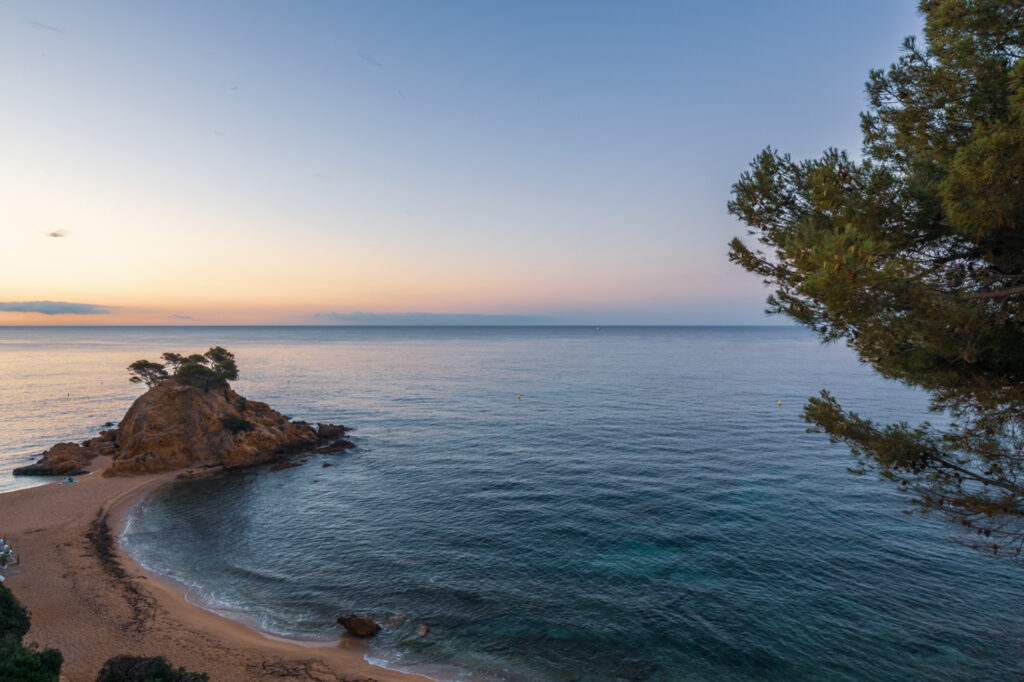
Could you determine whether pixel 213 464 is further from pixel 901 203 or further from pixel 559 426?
pixel 901 203

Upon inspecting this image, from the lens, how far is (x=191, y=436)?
51.3m

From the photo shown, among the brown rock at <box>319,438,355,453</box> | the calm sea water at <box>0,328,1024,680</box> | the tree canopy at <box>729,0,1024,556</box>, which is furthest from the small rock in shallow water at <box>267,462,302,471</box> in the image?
the tree canopy at <box>729,0,1024,556</box>

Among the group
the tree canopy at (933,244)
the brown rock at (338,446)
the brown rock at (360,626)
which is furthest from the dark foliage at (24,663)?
the brown rock at (338,446)

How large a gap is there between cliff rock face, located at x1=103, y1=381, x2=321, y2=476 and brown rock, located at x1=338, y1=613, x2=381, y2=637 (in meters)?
34.1

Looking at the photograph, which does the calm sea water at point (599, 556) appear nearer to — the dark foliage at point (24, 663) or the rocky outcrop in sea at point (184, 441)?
the rocky outcrop in sea at point (184, 441)

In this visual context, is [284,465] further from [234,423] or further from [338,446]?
[234,423]

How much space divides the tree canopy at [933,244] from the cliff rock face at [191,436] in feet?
180

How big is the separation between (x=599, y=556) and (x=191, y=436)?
155ft

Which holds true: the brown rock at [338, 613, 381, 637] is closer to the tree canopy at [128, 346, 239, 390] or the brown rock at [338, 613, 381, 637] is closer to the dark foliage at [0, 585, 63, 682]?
the dark foliage at [0, 585, 63, 682]

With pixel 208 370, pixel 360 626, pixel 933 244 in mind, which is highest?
pixel 933 244

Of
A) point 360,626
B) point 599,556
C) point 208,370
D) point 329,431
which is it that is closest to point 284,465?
point 329,431

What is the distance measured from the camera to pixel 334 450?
5416cm

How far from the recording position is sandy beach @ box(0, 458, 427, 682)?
19688mm

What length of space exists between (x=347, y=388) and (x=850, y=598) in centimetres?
9516
